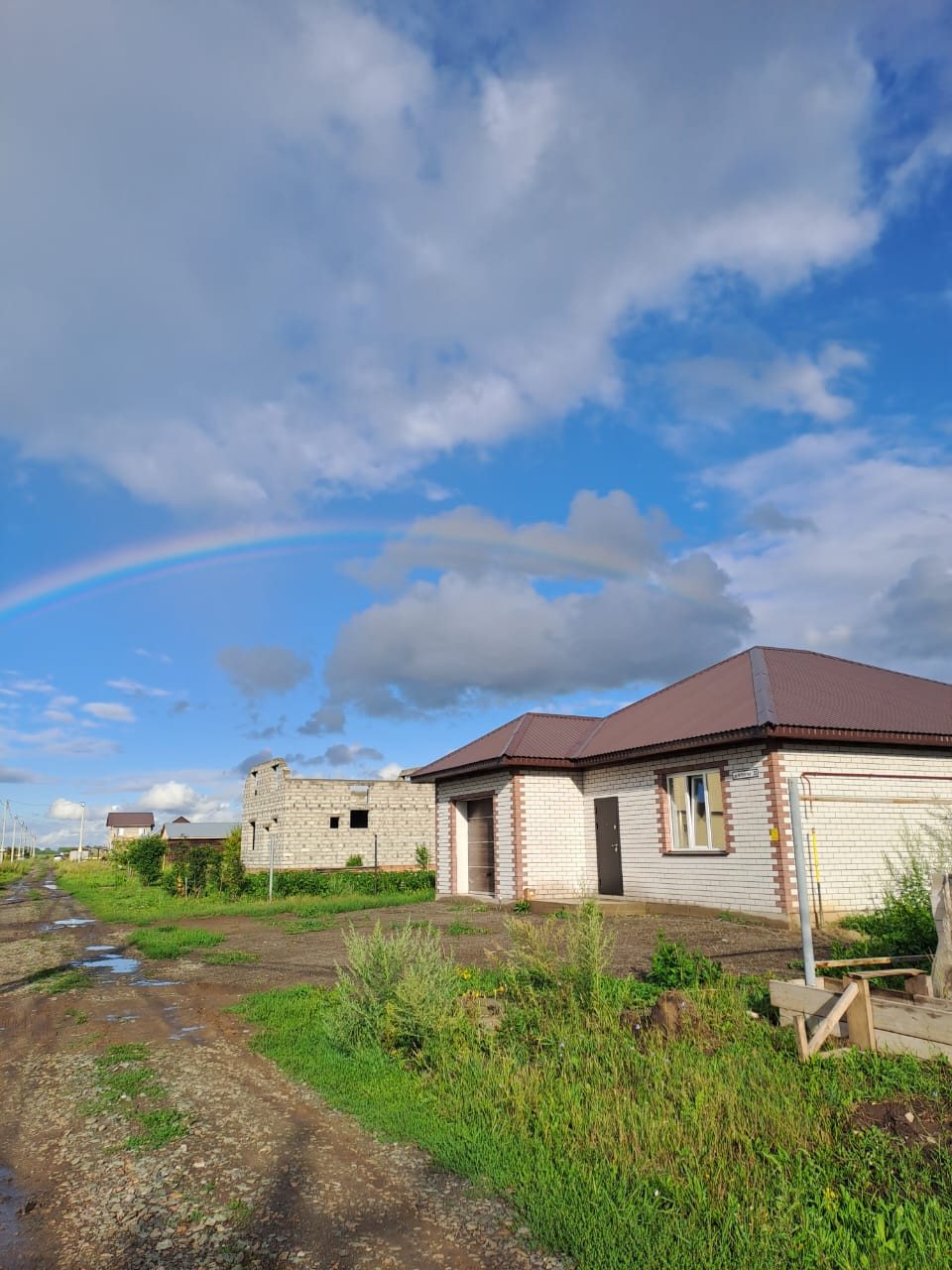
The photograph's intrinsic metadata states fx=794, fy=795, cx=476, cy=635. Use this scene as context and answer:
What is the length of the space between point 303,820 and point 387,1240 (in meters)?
30.8

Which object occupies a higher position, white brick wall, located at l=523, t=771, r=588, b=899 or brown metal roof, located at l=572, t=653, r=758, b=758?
brown metal roof, located at l=572, t=653, r=758, b=758

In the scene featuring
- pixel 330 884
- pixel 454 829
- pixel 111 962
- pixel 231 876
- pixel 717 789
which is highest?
pixel 717 789

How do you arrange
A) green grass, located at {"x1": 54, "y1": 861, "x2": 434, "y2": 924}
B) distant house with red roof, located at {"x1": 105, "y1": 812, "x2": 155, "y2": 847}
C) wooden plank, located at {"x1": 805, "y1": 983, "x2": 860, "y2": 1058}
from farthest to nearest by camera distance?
distant house with red roof, located at {"x1": 105, "y1": 812, "x2": 155, "y2": 847} < green grass, located at {"x1": 54, "y1": 861, "x2": 434, "y2": 924} < wooden plank, located at {"x1": 805, "y1": 983, "x2": 860, "y2": 1058}

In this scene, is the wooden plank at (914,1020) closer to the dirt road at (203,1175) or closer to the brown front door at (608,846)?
the dirt road at (203,1175)

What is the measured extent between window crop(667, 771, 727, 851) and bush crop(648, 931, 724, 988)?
643cm

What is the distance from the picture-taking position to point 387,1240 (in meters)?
3.47

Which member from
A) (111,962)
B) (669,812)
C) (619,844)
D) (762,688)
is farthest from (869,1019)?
(619,844)

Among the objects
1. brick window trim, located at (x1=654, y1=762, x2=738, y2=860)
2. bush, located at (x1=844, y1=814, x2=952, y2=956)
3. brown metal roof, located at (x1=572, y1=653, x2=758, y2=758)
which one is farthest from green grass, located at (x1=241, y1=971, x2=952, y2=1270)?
brown metal roof, located at (x1=572, y1=653, x2=758, y2=758)

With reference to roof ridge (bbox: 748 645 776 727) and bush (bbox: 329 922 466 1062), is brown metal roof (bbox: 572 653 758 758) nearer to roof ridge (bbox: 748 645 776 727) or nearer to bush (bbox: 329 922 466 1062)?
roof ridge (bbox: 748 645 776 727)

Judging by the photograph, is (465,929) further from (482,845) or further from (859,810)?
(859,810)

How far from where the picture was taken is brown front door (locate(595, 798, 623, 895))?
16891 mm

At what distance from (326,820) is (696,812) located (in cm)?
2182

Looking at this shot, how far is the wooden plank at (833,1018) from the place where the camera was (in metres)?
5.23

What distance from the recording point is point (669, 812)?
15.5 m
